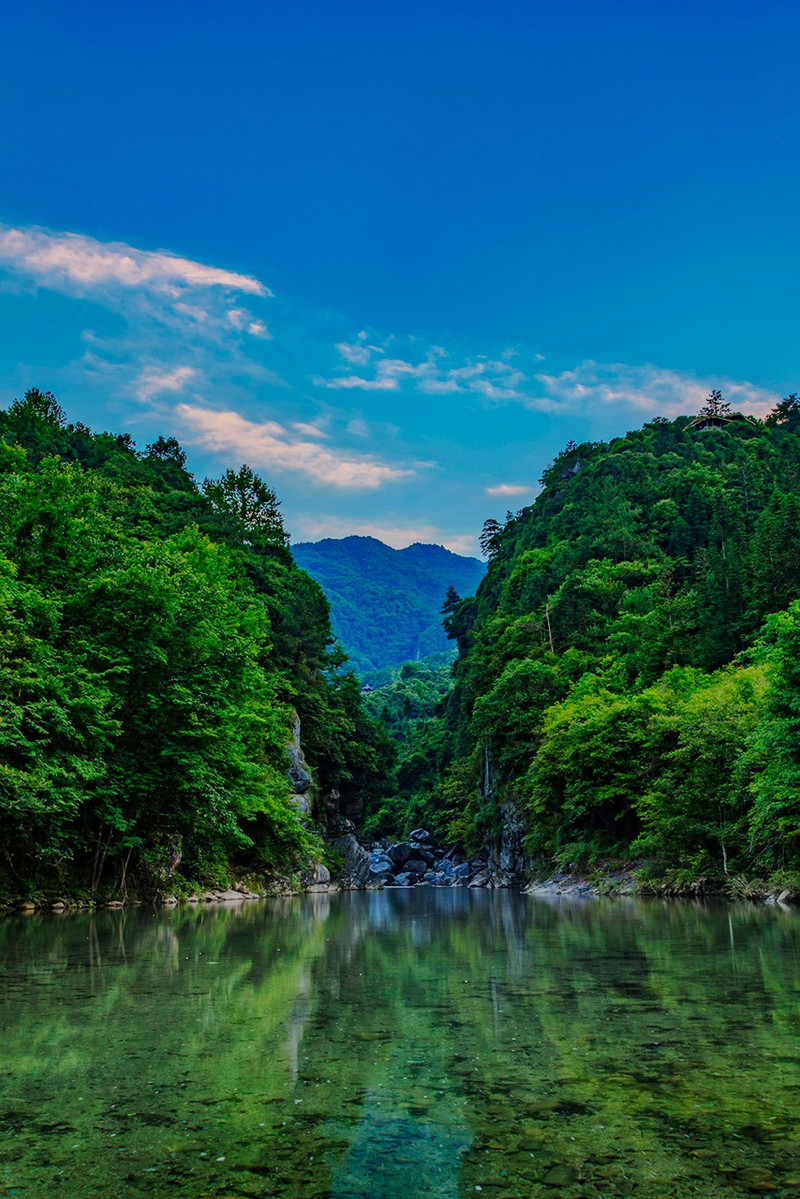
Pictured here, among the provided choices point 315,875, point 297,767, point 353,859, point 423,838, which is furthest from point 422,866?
point 297,767

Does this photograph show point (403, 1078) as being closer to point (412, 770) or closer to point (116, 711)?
point (116, 711)

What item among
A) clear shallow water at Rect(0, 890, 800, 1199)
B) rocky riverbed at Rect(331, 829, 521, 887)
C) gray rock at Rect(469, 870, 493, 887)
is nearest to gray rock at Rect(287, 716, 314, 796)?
rocky riverbed at Rect(331, 829, 521, 887)

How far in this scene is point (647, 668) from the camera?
5203cm

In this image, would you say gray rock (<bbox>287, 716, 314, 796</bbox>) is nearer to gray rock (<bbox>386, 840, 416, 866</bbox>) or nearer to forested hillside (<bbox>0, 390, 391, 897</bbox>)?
forested hillside (<bbox>0, 390, 391, 897</bbox>)

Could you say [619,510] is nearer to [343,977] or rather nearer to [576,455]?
[576,455]

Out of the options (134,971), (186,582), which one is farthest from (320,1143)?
(186,582)

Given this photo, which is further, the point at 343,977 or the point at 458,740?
the point at 458,740

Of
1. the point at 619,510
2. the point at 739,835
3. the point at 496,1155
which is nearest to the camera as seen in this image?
the point at 496,1155

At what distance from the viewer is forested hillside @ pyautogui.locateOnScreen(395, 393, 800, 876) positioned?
1216 inches

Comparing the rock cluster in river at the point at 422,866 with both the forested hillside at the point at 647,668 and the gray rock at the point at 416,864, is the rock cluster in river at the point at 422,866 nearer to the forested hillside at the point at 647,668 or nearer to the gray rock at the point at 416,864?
the gray rock at the point at 416,864

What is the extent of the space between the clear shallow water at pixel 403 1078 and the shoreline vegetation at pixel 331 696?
42.9 feet

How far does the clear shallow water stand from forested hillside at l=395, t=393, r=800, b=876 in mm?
16594

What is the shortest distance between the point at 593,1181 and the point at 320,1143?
158cm

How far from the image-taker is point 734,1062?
6.44 m
